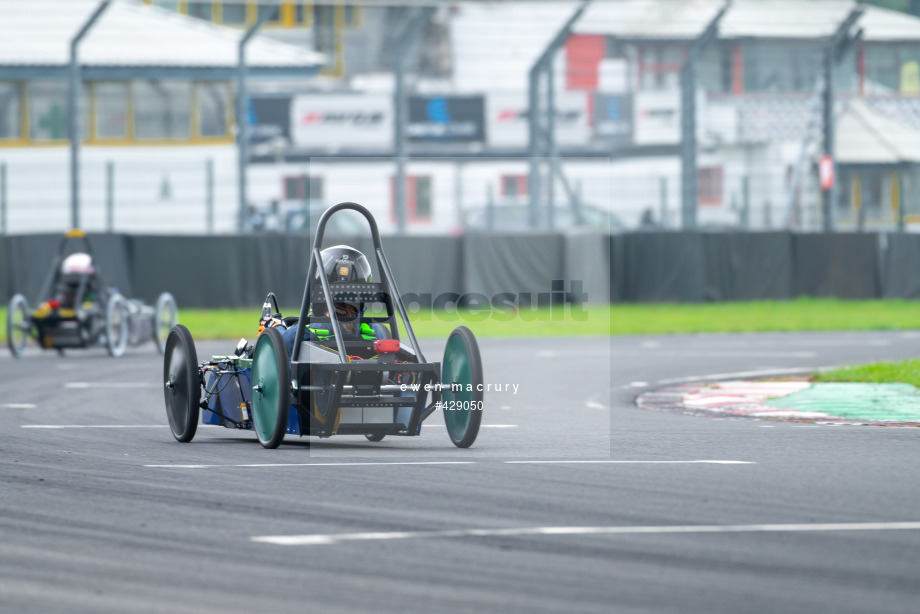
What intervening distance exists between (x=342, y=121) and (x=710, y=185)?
10.3 m

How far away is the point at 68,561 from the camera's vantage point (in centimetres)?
636

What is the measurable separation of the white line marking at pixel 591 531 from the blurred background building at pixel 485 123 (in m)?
17.0

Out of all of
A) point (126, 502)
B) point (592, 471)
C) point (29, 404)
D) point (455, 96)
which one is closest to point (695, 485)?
point (592, 471)

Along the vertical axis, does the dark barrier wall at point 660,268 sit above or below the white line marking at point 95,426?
above

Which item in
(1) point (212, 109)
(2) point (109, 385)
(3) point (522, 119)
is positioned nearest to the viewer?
(2) point (109, 385)

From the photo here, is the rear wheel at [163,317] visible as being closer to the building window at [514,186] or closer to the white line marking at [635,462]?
the white line marking at [635,462]

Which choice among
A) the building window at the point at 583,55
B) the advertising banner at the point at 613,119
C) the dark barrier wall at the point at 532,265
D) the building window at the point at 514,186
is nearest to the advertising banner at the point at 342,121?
the building window at the point at 514,186

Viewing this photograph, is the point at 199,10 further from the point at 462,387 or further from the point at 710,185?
the point at 462,387

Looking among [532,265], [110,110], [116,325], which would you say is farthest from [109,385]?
[110,110]

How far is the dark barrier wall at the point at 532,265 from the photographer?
24719mm

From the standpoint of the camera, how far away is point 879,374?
1530cm

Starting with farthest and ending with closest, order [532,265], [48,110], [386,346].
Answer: [48,110] < [532,265] < [386,346]

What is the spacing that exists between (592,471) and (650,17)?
113ft

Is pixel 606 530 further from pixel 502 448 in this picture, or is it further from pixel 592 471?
pixel 502 448
